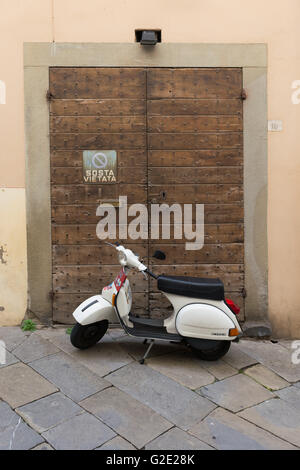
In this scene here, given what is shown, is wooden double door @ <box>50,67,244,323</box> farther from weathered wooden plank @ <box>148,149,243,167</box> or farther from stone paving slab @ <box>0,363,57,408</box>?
stone paving slab @ <box>0,363,57,408</box>

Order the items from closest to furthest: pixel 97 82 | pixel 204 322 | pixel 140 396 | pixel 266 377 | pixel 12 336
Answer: pixel 140 396
pixel 204 322
pixel 266 377
pixel 12 336
pixel 97 82

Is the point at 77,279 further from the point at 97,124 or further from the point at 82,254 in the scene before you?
the point at 97,124

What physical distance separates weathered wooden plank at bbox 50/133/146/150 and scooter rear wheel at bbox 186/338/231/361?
227 cm

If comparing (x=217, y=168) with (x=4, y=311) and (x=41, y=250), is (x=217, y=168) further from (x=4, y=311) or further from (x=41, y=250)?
(x=4, y=311)

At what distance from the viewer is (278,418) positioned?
320 cm

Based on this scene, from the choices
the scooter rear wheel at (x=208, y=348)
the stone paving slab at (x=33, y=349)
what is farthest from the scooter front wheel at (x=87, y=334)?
the scooter rear wheel at (x=208, y=348)

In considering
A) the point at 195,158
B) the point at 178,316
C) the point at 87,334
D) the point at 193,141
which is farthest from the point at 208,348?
the point at 193,141

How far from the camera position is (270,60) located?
15.3ft

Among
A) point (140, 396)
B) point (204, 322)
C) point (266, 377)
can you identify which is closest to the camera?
point (140, 396)

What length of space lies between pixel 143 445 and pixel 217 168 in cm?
305

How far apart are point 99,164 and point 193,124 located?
1.19m

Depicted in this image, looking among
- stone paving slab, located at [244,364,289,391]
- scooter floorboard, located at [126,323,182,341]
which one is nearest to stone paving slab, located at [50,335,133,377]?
scooter floorboard, located at [126,323,182,341]

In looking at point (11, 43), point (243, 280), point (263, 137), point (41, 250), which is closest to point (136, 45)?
point (11, 43)

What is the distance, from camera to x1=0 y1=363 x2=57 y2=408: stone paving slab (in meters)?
3.28
